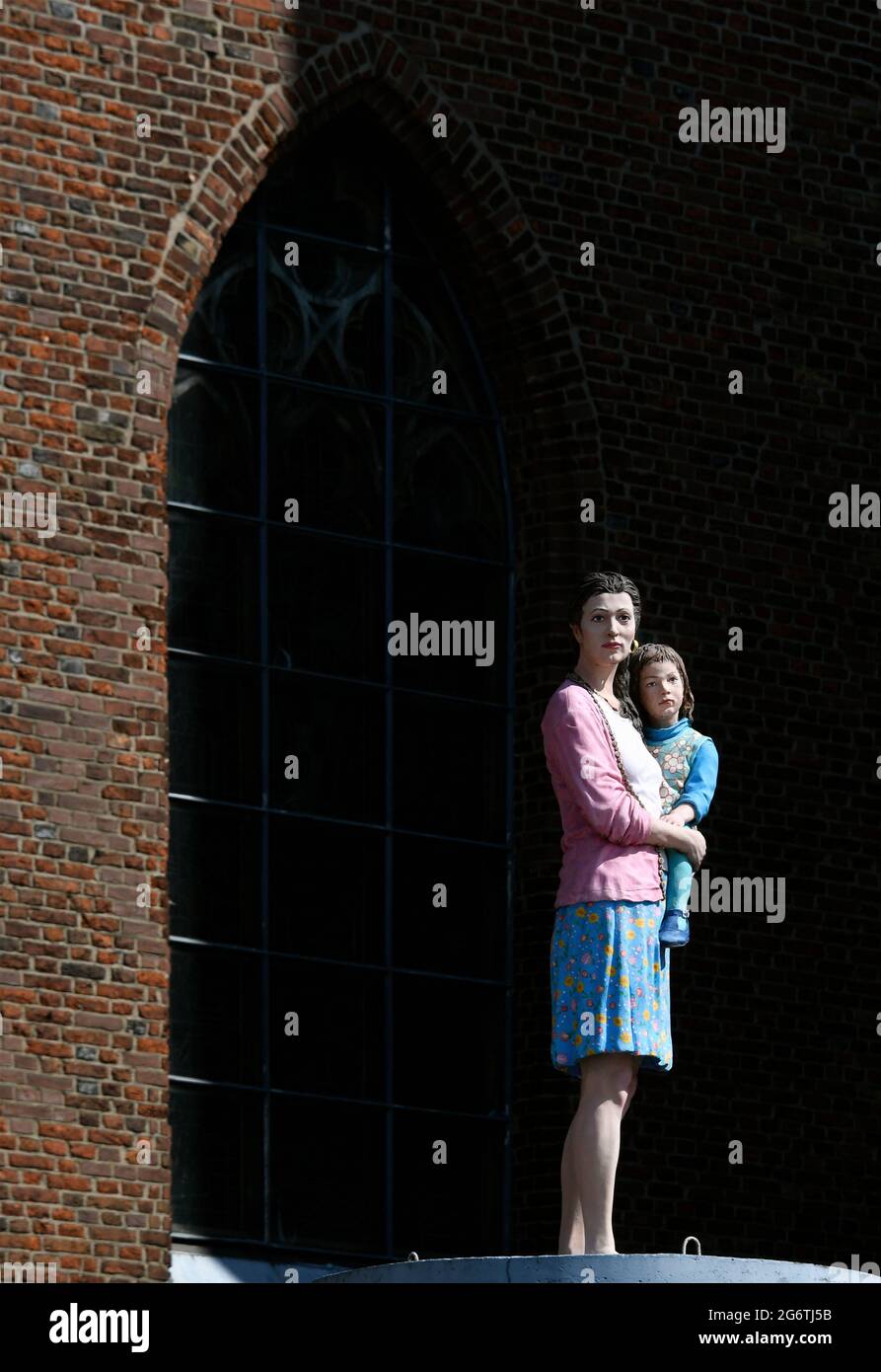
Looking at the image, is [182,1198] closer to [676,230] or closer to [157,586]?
[157,586]

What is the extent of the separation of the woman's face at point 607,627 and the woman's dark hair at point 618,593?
19mm

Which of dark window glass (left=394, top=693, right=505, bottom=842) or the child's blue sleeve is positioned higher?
dark window glass (left=394, top=693, right=505, bottom=842)

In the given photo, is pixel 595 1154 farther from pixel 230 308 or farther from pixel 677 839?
pixel 230 308

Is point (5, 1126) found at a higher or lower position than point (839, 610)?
lower

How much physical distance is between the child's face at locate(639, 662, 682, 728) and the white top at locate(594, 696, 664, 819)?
21 centimetres

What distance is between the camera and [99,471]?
52.5 feet

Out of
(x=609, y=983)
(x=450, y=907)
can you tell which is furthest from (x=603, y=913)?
(x=450, y=907)

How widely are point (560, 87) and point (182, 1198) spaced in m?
6.04

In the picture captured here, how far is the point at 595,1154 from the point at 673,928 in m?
0.85

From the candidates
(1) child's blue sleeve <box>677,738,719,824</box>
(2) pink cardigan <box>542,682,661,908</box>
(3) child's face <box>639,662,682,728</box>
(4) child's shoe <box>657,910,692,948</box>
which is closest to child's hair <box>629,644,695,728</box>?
(3) child's face <box>639,662,682,728</box>

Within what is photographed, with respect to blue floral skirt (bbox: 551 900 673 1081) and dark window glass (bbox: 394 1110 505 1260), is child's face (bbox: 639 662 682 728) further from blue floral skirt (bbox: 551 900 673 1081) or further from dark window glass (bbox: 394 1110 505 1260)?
dark window glass (bbox: 394 1110 505 1260)

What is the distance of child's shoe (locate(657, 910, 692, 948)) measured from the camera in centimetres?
1205

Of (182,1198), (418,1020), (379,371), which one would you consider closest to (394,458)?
(379,371)

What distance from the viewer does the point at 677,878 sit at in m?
12.2
